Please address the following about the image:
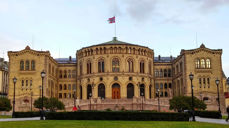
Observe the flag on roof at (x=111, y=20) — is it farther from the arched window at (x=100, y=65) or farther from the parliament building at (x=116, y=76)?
the arched window at (x=100, y=65)

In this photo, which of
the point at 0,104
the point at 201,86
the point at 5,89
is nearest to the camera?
the point at 0,104

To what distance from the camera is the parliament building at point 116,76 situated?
70250 millimetres

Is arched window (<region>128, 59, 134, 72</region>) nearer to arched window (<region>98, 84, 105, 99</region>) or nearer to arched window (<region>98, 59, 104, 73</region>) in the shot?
arched window (<region>98, 59, 104, 73</region>)

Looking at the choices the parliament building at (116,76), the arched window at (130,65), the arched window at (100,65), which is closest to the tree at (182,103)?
the parliament building at (116,76)

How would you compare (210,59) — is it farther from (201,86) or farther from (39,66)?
(39,66)

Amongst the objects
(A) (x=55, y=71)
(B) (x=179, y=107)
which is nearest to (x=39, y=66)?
(A) (x=55, y=71)

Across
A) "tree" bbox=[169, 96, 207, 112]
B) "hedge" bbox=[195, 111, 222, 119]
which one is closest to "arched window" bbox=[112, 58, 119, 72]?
"tree" bbox=[169, 96, 207, 112]

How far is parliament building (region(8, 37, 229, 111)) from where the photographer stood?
7025cm

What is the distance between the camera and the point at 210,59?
72.7 metres

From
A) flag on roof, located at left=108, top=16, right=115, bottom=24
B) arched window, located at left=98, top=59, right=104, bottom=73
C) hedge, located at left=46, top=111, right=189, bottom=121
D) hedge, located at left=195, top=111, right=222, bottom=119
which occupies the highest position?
flag on roof, located at left=108, top=16, right=115, bottom=24

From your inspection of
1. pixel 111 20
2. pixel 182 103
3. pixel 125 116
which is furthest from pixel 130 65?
pixel 125 116

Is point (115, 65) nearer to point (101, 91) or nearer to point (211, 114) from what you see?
point (101, 91)

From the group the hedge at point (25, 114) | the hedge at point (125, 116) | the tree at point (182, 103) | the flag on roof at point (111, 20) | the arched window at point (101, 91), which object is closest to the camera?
the hedge at point (125, 116)

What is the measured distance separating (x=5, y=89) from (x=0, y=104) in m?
49.5
